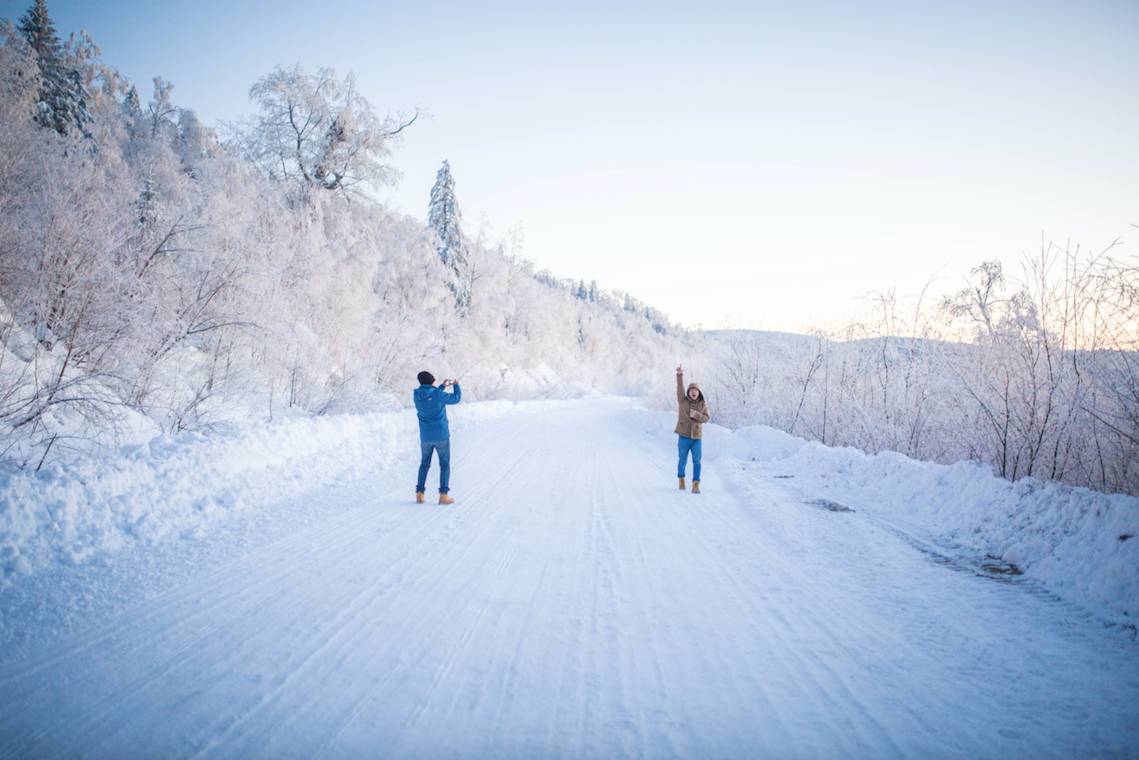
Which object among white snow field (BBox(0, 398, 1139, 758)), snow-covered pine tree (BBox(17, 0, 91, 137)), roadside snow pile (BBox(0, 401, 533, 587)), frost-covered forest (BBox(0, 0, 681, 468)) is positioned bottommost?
white snow field (BBox(0, 398, 1139, 758))

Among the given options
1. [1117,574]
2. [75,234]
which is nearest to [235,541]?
[75,234]

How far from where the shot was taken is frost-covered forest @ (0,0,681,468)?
255 inches

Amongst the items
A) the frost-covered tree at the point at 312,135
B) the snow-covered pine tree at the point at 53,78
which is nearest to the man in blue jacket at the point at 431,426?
the frost-covered tree at the point at 312,135

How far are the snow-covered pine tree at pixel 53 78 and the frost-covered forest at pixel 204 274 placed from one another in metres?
0.12

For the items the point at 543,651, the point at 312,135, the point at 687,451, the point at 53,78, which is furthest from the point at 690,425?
the point at 53,78

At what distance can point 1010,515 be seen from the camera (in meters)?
4.96

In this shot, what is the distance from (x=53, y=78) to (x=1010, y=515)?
36.2 meters

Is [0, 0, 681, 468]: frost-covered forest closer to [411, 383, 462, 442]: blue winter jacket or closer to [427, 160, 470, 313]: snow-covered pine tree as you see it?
[427, 160, 470, 313]: snow-covered pine tree

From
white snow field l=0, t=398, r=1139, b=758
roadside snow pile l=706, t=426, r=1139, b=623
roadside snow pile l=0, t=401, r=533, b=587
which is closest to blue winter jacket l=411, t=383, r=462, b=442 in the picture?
white snow field l=0, t=398, r=1139, b=758

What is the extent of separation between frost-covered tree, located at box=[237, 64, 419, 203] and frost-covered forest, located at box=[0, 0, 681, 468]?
58 millimetres

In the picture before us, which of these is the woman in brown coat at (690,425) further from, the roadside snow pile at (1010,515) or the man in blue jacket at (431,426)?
the man in blue jacket at (431,426)

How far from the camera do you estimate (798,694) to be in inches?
98.7

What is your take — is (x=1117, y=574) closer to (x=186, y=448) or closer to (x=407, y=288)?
(x=186, y=448)

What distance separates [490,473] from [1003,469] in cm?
810
